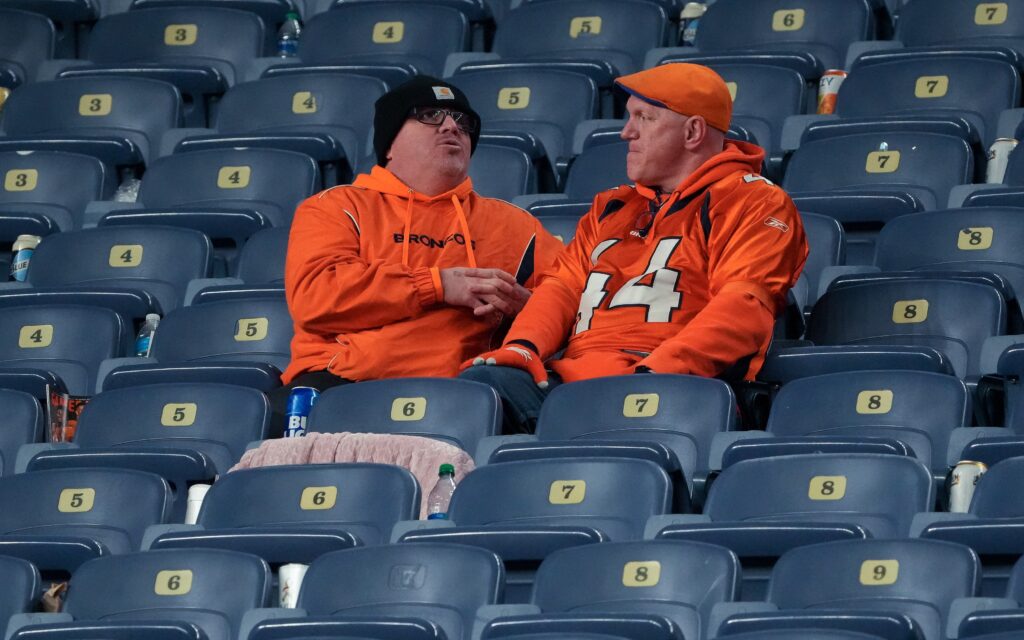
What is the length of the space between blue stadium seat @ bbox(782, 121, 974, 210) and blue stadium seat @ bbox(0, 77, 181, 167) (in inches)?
71.6

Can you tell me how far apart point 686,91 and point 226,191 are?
1.43 meters

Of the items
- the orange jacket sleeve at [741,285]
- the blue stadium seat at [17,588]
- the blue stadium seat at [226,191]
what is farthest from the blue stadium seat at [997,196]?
the blue stadium seat at [17,588]

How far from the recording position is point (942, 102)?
556cm

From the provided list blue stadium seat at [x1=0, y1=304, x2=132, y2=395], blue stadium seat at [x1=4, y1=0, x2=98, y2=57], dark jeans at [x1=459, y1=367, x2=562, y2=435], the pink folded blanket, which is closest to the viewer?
the pink folded blanket

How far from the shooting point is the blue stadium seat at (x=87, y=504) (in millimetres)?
4293

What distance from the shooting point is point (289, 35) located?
680 cm

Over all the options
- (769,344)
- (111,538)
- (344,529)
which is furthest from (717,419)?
(111,538)

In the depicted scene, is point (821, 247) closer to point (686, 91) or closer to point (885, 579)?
point (686, 91)

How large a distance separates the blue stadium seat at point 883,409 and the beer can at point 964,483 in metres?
0.11

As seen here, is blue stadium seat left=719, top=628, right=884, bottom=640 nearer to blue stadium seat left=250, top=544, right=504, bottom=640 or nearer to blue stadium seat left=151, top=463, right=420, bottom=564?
blue stadium seat left=250, top=544, right=504, bottom=640

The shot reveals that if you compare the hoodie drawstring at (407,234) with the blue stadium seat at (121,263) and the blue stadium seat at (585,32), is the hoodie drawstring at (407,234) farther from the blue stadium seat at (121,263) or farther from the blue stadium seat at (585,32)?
the blue stadium seat at (585,32)

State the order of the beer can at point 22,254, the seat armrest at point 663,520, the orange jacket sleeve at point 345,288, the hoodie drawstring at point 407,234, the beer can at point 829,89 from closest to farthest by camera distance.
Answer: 1. the seat armrest at point 663,520
2. the orange jacket sleeve at point 345,288
3. the hoodie drawstring at point 407,234
4. the beer can at point 22,254
5. the beer can at point 829,89

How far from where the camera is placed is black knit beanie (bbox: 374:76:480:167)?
198 inches

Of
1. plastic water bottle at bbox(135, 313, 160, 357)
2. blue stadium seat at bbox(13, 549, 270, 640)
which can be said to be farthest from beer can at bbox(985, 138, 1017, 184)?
blue stadium seat at bbox(13, 549, 270, 640)
